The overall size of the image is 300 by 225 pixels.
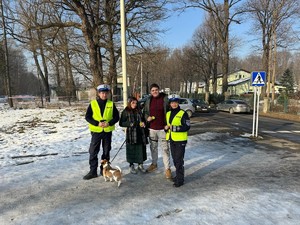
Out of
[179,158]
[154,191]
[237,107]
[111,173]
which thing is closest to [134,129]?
[111,173]

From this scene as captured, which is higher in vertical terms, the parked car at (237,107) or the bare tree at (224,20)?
the bare tree at (224,20)

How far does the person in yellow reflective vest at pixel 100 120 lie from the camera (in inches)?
202

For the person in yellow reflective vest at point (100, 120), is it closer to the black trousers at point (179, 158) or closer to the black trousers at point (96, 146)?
the black trousers at point (96, 146)

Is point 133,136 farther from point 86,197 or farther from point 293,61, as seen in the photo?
point 293,61

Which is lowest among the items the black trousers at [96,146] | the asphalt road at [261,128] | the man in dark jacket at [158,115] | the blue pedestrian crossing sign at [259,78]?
the asphalt road at [261,128]

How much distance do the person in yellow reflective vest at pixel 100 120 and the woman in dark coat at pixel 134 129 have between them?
9.2 inches

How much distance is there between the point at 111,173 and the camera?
4.95 meters

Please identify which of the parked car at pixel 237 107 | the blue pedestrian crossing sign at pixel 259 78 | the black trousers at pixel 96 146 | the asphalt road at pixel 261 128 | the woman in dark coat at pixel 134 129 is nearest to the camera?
the black trousers at pixel 96 146

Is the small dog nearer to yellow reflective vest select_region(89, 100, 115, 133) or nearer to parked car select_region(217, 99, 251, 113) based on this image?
yellow reflective vest select_region(89, 100, 115, 133)

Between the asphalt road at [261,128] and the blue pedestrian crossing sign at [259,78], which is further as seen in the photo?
the asphalt road at [261,128]

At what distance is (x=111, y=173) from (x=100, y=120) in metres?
1.08

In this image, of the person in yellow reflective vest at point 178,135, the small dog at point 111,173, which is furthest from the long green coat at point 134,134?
the person in yellow reflective vest at point 178,135

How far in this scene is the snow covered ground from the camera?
3645 millimetres

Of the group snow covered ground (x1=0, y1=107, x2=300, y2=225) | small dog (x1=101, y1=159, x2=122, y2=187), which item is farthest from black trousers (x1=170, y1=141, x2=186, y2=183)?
small dog (x1=101, y1=159, x2=122, y2=187)
